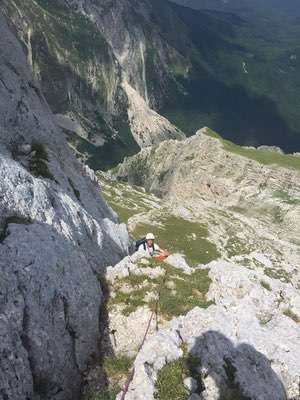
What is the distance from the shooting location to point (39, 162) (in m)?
38.2

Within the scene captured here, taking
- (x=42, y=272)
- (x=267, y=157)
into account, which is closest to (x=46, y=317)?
(x=42, y=272)

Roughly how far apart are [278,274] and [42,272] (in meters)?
72.7

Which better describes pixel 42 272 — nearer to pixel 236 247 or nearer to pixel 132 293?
pixel 132 293

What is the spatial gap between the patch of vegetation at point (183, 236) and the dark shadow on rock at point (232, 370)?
66.5 meters

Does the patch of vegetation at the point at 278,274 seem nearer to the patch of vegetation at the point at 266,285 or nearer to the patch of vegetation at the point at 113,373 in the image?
the patch of vegetation at the point at 266,285

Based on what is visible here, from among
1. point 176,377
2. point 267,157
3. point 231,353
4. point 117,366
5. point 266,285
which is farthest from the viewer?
point 267,157

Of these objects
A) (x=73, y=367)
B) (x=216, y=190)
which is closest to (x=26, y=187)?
(x=73, y=367)

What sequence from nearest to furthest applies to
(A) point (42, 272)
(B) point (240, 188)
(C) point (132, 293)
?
(A) point (42, 272)
(C) point (132, 293)
(B) point (240, 188)

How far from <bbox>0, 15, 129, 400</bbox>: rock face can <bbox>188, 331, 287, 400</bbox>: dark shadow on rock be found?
5358 millimetres

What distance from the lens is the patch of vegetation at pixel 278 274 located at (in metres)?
88.7

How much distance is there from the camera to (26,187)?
30.0 metres

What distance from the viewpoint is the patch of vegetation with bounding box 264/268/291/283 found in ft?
291

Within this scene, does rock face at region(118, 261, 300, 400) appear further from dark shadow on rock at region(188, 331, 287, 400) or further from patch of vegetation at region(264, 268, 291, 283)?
patch of vegetation at region(264, 268, 291, 283)

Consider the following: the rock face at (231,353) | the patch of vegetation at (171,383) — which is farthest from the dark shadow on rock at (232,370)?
the patch of vegetation at (171,383)
